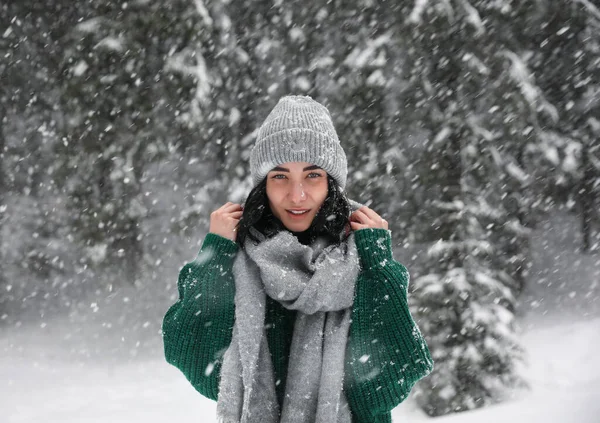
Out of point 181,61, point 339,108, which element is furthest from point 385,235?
point 181,61

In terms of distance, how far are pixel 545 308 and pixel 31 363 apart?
11133 millimetres

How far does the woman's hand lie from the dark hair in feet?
0.11

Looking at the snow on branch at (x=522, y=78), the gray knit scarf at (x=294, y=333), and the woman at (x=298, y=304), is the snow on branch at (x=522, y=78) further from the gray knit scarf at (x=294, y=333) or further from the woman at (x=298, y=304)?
the gray knit scarf at (x=294, y=333)

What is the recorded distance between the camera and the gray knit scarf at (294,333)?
4.85 feet

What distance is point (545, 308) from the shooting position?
10625 millimetres

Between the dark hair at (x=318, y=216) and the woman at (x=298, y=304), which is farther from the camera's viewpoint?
the dark hair at (x=318, y=216)

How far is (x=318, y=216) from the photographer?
163 centimetres

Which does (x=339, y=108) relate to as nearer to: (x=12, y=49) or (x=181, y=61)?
(x=181, y=61)

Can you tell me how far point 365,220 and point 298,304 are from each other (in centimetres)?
40

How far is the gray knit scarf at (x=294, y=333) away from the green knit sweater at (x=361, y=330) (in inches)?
1.7

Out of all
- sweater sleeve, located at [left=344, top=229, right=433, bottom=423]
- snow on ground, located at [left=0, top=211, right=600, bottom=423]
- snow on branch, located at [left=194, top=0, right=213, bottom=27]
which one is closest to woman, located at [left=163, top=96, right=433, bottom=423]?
sweater sleeve, located at [left=344, top=229, right=433, bottom=423]

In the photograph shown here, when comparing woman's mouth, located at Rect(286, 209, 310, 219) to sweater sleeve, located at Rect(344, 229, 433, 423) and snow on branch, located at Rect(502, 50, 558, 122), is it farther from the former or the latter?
snow on branch, located at Rect(502, 50, 558, 122)

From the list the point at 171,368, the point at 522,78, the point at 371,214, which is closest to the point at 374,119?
the point at 522,78

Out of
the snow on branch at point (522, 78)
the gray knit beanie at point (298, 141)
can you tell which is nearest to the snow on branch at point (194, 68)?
the snow on branch at point (522, 78)
